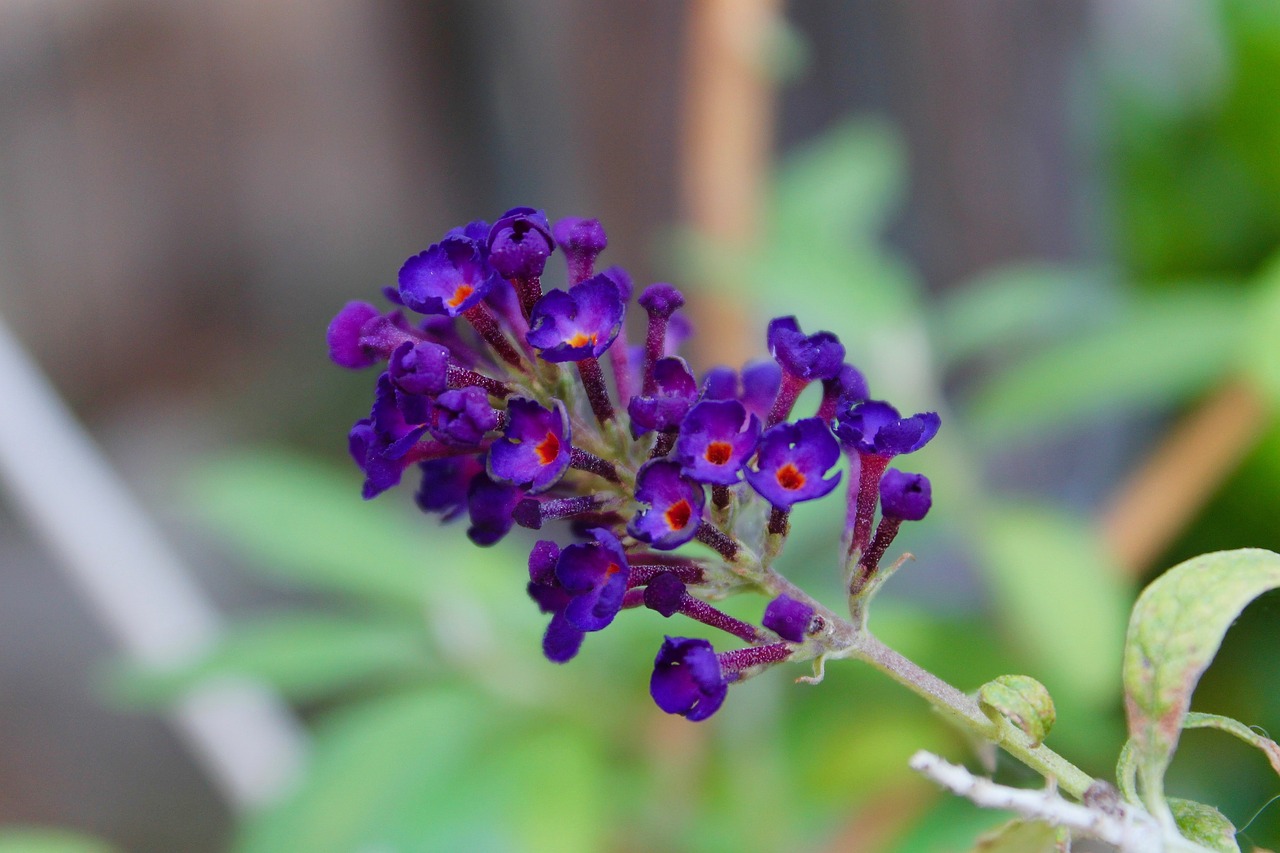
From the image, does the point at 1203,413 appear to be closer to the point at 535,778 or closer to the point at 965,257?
the point at 965,257

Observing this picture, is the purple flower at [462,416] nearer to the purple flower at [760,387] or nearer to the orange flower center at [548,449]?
the orange flower center at [548,449]

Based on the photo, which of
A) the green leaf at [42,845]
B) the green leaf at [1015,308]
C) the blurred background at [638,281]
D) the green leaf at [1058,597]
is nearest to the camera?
the green leaf at [42,845]

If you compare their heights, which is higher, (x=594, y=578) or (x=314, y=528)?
(x=594, y=578)

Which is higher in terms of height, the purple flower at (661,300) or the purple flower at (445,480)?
the purple flower at (661,300)

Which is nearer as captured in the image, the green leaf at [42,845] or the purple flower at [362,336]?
the purple flower at [362,336]

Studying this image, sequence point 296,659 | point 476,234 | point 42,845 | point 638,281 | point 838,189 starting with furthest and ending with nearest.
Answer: point 638,281
point 838,189
point 296,659
point 42,845
point 476,234

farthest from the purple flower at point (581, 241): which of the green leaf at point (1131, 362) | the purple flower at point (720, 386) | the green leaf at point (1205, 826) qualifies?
the green leaf at point (1131, 362)

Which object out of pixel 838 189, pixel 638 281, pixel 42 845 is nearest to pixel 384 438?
pixel 42 845

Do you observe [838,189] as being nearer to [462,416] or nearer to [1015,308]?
[1015,308]

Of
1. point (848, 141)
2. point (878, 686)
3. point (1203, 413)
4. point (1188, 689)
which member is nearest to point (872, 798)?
point (878, 686)
